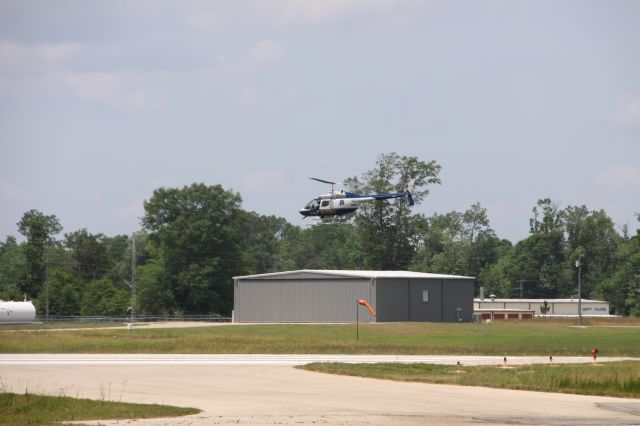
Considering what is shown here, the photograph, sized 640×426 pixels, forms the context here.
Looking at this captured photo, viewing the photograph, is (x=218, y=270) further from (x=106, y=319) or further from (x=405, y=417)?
(x=405, y=417)

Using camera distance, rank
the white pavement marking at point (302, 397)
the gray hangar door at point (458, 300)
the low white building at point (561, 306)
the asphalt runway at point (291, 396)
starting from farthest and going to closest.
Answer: the low white building at point (561, 306)
the gray hangar door at point (458, 300)
the asphalt runway at point (291, 396)
the white pavement marking at point (302, 397)

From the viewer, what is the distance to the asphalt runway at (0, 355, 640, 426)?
31812 mm

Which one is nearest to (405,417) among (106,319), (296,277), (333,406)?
(333,406)

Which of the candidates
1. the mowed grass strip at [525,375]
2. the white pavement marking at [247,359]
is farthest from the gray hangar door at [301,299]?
the mowed grass strip at [525,375]

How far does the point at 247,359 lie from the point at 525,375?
15.6 meters

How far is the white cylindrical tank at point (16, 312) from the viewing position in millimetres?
108875

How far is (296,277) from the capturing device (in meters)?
108

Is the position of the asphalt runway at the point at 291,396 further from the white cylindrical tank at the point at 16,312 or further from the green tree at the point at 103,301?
the green tree at the point at 103,301

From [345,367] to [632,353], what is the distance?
22818 mm

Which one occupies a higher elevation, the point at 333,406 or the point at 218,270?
the point at 218,270

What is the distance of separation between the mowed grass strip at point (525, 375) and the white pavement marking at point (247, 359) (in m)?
3.89

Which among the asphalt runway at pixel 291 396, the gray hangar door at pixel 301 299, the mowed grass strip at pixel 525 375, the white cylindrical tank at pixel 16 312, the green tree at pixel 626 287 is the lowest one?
the asphalt runway at pixel 291 396

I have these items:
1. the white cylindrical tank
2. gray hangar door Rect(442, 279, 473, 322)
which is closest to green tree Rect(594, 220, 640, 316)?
gray hangar door Rect(442, 279, 473, 322)

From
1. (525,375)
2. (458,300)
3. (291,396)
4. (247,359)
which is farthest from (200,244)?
(291,396)
